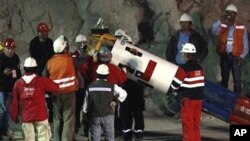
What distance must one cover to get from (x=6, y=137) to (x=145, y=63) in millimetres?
3038

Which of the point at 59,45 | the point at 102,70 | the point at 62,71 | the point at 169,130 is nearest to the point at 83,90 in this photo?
the point at 62,71

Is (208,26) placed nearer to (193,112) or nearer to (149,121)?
(149,121)

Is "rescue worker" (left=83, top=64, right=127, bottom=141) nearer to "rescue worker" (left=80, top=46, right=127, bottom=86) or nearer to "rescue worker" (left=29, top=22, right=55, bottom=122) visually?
"rescue worker" (left=80, top=46, right=127, bottom=86)

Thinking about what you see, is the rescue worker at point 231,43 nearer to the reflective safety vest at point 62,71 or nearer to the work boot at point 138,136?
the work boot at point 138,136

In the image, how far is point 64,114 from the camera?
37.4ft

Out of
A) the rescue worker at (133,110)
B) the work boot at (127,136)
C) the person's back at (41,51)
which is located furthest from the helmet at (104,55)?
the person's back at (41,51)

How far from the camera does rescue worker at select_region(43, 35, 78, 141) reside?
11109 millimetres

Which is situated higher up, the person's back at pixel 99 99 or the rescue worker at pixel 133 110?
the person's back at pixel 99 99

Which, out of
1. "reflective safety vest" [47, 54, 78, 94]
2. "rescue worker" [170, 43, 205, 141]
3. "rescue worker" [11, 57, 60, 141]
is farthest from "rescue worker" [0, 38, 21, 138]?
"rescue worker" [170, 43, 205, 141]

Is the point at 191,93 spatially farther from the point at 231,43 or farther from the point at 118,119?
the point at 231,43

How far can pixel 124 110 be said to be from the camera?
1217 centimetres

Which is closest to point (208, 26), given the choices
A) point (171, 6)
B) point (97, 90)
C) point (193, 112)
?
point (171, 6)

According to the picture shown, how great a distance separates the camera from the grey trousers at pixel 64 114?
11.3 metres

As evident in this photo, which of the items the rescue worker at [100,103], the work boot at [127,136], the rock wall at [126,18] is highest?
the rock wall at [126,18]
